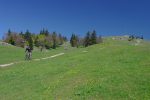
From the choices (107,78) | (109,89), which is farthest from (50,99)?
(107,78)

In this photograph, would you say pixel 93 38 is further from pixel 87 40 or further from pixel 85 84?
pixel 85 84

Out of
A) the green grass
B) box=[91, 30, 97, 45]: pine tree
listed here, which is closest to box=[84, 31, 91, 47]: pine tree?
box=[91, 30, 97, 45]: pine tree

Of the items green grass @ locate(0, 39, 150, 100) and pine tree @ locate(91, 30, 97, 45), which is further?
pine tree @ locate(91, 30, 97, 45)

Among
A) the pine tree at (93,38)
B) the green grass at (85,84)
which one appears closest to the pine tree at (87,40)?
the pine tree at (93,38)

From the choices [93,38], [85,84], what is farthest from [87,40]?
[85,84]

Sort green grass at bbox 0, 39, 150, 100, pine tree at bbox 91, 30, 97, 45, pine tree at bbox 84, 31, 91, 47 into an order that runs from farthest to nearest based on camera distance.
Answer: pine tree at bbox 84, 31, 91, 47, pine tree at bbox 91, 30, 97, 45, green grass at bbox 0, 39, 150, 100

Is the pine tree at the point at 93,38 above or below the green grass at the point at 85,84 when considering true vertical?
above

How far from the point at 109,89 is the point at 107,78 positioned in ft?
12.0

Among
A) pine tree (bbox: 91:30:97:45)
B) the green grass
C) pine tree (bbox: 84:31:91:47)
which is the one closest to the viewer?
the green grass

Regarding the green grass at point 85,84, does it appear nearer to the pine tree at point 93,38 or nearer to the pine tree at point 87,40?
the pine tree at point 93,38

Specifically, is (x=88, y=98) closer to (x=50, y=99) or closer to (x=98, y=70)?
(x=50, y=99)

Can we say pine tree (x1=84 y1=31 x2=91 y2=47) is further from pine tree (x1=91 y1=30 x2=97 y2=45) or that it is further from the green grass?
the green grass

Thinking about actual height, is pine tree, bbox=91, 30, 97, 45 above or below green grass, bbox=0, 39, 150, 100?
above

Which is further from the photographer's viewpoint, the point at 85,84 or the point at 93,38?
Answer: the point at 93,38
